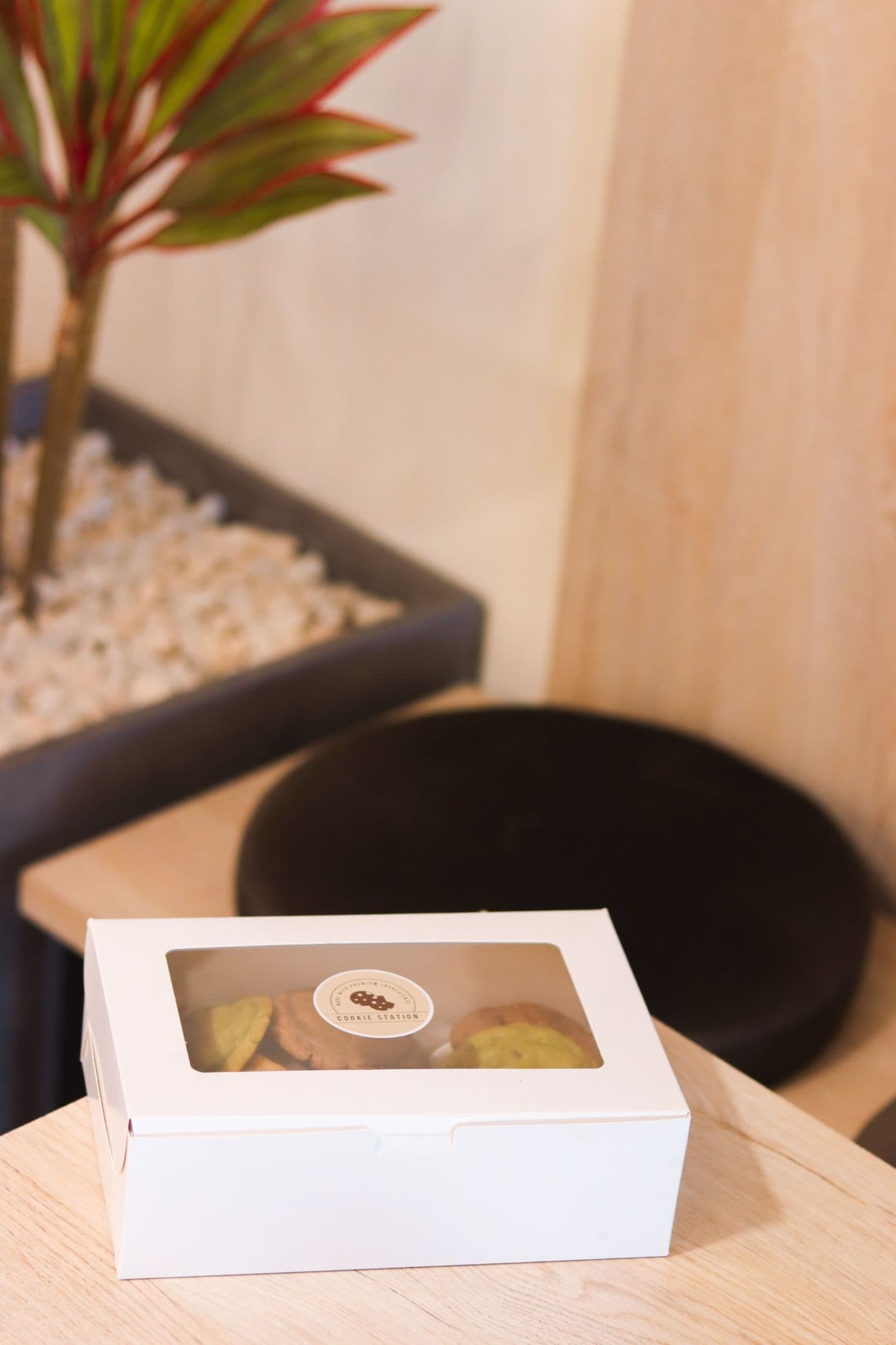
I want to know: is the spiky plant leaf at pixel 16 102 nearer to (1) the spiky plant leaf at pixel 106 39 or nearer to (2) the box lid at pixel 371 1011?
(1) the spiky plant leaf at pixel 106 39

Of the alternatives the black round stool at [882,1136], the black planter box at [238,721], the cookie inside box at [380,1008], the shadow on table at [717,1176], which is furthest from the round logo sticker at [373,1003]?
the black planter box at [238,721]

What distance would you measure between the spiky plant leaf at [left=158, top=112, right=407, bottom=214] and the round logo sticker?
2.95 feet

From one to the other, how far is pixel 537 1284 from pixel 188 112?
43.2 inches

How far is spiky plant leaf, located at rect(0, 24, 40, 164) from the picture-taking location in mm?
1253

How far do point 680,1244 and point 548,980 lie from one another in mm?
124

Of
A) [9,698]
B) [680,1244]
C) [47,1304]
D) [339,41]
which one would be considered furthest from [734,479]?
[47,1304]

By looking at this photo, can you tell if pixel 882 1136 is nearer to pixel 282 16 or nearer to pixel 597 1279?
pixel 597 1279

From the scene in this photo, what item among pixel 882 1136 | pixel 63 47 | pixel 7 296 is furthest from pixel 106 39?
pixel 882 1136

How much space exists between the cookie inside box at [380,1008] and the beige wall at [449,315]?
988mm

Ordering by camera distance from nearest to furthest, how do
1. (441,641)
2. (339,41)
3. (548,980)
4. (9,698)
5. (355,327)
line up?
(548,980) < (339,41) < (9,698) < (441,641) < (355,327)

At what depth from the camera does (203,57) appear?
132 cm

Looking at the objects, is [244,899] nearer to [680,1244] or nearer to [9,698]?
[9,698]

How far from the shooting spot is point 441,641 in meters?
1.66

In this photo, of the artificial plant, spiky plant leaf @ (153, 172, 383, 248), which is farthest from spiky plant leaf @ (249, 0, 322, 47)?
spiky plant leaf @ (153, 172, 383, 248)
